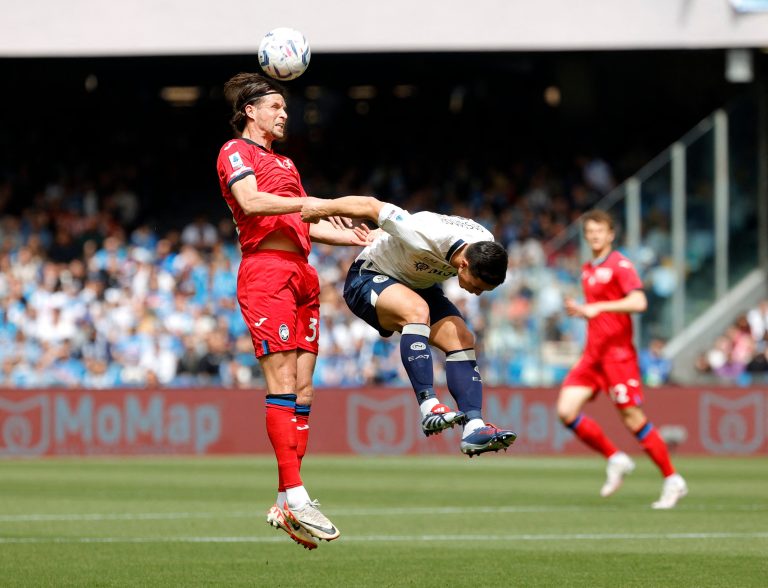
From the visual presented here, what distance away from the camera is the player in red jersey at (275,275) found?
28.9ft

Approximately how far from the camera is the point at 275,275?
9.00m

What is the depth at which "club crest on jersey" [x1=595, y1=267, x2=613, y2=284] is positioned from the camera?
45.8 feet

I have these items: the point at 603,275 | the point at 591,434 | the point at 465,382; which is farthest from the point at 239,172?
the point at 591,434

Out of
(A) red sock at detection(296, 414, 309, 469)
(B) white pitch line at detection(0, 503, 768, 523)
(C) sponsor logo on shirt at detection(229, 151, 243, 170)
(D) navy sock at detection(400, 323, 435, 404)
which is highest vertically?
(C) sponsor logo on shirt at detection(229, 151, 243, 170)

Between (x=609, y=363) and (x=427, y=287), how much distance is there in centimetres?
492

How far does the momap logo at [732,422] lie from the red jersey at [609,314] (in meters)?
7.74

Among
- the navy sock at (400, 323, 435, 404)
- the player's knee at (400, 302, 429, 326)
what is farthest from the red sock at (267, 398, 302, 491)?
the player's knee at (400, 302, 429, 326)

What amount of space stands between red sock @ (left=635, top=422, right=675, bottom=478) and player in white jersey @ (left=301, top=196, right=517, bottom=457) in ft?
15.8

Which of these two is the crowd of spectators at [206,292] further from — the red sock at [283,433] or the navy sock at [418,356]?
the red sock at [283,433]

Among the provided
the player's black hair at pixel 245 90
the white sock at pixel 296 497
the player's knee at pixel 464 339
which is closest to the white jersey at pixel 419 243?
the player's knee at pixel 464 339

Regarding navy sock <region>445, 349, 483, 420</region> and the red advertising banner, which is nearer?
navy sock <region>445, 349, 483, 420</region>

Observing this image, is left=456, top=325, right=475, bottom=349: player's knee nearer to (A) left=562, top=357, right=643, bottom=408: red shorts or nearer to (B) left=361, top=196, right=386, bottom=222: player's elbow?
(B) left=361, top=196, right=386, bottom=222: player's elbow

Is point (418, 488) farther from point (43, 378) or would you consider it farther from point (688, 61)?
point (688, 61)

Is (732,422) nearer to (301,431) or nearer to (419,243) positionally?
(301,431)
